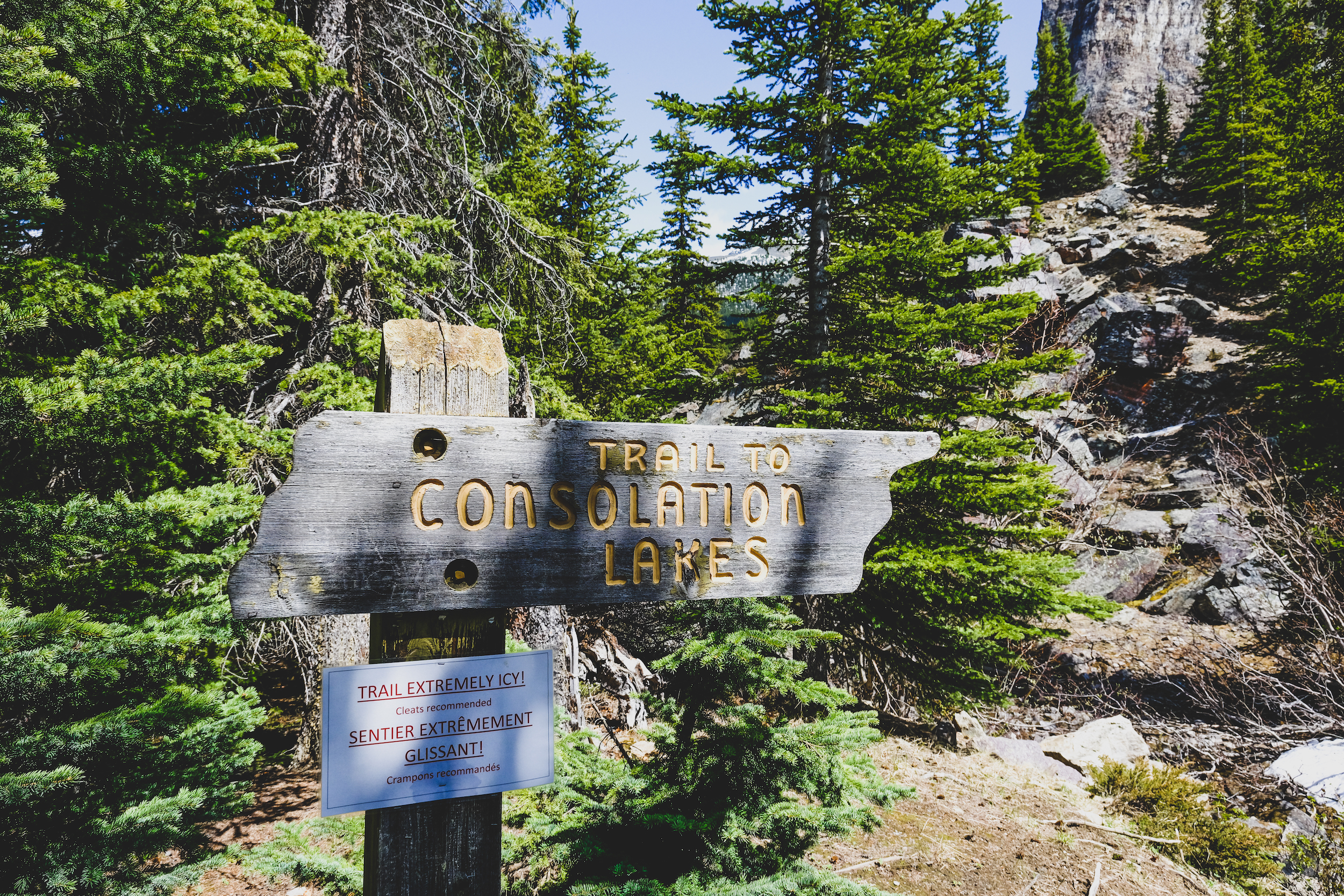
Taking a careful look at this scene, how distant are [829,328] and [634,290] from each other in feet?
15.7

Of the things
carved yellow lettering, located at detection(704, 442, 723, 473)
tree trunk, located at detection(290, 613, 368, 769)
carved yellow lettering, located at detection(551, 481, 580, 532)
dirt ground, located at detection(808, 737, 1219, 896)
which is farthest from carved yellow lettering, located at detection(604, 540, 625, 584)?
tree trunk, located at detection(290, 613, 368, 769)

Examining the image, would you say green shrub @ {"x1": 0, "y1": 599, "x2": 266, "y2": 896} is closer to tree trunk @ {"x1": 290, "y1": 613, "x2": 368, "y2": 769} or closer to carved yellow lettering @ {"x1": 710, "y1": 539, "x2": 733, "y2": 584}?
carved yellow lettering @ {"x1": 710, "y1": 539, "x2": 733, "y2": 584}

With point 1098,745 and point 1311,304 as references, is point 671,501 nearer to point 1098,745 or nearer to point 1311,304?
point 1098,745

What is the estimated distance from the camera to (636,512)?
155 cm

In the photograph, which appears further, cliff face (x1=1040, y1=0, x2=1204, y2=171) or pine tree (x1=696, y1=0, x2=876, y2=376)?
cliff face (x1=1040, y1=0, x2=1204, y2=171)

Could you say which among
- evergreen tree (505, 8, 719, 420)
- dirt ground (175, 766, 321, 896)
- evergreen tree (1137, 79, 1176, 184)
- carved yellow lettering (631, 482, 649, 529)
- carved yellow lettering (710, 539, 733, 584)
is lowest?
dirt ground (175, 766, 321, 896)

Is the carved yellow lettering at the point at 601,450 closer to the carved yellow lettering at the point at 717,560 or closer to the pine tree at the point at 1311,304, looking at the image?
the carved yellow lettering at the point at 717,560

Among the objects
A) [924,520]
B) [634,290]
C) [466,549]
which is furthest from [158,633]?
[634,290]

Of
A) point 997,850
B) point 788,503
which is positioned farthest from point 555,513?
point 997,850

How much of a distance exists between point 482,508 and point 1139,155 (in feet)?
151

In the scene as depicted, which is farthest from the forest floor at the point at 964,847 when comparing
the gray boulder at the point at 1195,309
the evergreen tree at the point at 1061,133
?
the evergreen tree at the point at 1061,133

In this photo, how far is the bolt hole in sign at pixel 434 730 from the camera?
4.08 feet

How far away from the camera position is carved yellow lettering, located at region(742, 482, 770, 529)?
65.6 inches

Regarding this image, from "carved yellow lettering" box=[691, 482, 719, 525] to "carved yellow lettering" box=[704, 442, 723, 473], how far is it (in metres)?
0.04
